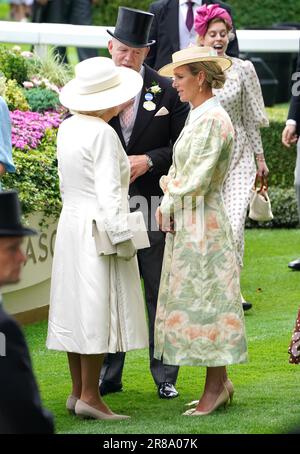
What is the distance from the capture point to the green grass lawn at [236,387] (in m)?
6.68

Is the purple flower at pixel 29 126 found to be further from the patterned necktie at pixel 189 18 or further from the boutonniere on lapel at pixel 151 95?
the boutonniere on lapel at pixel 151 95

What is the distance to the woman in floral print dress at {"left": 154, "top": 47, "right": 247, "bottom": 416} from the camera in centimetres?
679

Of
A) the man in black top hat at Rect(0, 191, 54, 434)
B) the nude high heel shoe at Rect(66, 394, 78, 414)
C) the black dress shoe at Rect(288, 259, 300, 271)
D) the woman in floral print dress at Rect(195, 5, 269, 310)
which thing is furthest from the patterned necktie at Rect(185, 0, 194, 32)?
the man in black top hat at Rect(0, 191, 54, 434)

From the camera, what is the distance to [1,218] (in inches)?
171

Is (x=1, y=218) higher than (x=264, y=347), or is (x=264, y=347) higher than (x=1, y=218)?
(x=1, y=218)

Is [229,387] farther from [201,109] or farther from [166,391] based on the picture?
[201,109]

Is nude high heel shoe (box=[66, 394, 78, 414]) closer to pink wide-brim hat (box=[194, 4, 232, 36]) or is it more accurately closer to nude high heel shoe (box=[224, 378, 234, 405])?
nude high heel shoe (box=[224, 378, 234, 405])

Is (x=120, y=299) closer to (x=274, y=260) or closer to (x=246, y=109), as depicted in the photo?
(x=246, y=109)

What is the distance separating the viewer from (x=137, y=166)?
7.30 meters

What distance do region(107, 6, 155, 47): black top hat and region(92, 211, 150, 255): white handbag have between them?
3.83ft

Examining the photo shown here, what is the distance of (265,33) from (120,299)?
667 cm

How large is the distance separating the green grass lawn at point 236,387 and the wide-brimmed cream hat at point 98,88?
62.4 inches
